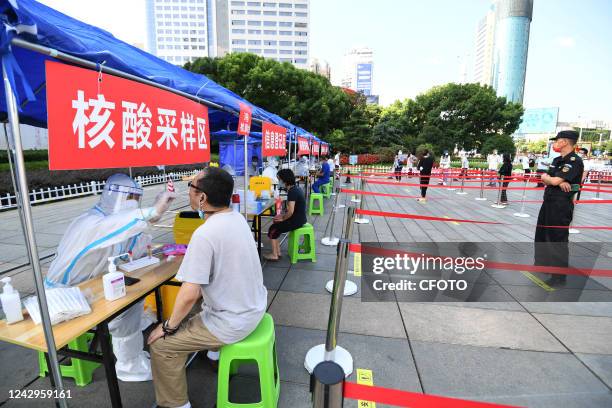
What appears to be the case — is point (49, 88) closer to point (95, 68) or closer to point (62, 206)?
point (95, 68)

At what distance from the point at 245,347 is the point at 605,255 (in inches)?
265

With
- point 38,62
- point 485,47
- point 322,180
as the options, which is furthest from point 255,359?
point 485,47

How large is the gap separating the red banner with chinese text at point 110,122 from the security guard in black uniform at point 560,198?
4490 millimetres

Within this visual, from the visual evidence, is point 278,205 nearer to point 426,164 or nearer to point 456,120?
point 426,164

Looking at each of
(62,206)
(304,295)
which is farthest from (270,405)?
(62,206)

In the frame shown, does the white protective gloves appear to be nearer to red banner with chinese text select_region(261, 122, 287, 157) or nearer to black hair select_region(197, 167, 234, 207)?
black hair select_region(197, 167, 234, 207)

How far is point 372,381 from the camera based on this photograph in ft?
8.02

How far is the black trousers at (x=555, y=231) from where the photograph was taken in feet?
13.2

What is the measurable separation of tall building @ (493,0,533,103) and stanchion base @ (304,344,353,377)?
5136 inches

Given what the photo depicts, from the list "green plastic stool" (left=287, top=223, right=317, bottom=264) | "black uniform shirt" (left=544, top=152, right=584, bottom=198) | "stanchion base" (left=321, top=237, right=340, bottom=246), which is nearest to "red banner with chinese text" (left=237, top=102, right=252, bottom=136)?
"green plastic stool" (left=287, top=223, right=317, bottom=264)

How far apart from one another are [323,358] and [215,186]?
5.75 feet

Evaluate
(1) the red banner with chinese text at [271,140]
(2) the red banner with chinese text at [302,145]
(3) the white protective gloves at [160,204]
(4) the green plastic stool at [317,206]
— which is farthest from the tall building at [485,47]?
(3) the white protective gloves at [160,204]

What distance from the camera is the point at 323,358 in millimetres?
2625

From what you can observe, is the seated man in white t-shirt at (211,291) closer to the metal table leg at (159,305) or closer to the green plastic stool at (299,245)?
the metal table leg at (159,305)
